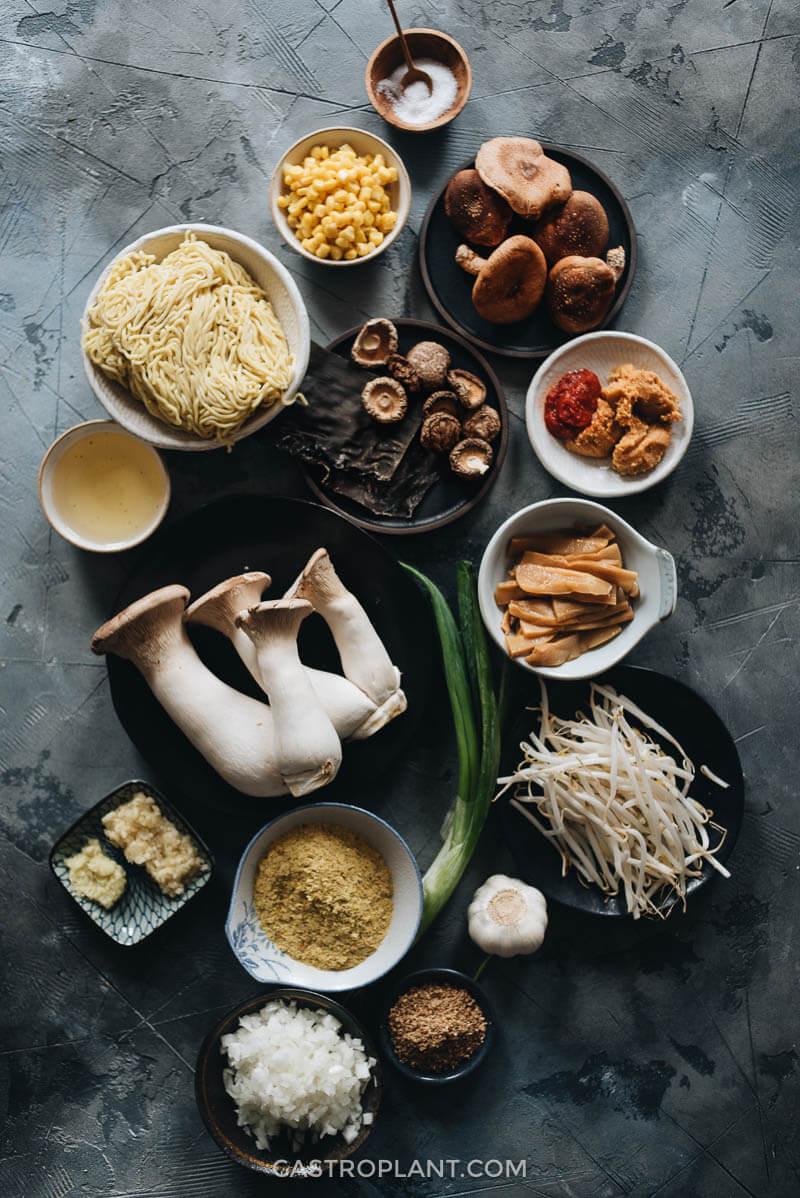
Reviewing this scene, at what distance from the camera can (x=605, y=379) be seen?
268 cm

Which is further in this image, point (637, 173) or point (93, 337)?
point (637, 173)

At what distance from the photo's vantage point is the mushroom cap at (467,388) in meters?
2.59

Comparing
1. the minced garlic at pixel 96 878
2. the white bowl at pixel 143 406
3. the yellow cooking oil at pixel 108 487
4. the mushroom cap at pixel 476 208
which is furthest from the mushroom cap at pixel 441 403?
the minced garlic at pixel 96 878

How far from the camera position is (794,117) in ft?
9.31

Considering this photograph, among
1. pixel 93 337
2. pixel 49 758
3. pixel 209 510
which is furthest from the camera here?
pixel 49 758

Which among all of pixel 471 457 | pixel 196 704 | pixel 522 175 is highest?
pixel 522 175

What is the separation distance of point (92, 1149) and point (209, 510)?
202 cm

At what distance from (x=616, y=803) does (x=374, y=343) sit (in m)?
1.56

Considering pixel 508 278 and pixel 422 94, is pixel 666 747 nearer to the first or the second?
pixel 508 278

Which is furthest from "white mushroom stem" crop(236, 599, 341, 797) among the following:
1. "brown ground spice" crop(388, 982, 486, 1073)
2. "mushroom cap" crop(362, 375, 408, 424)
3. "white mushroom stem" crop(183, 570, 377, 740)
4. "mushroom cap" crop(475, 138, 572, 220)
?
"mushroom cap" crop(475, 138, 572, 220)

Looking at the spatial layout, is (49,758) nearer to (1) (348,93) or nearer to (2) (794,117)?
(1) (348,93)

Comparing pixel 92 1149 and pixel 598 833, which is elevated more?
pixel 598 833

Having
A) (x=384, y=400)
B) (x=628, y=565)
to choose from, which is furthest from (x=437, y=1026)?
(x=384, y=400)

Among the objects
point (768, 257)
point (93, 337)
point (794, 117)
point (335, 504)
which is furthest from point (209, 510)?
point (794, 117)
